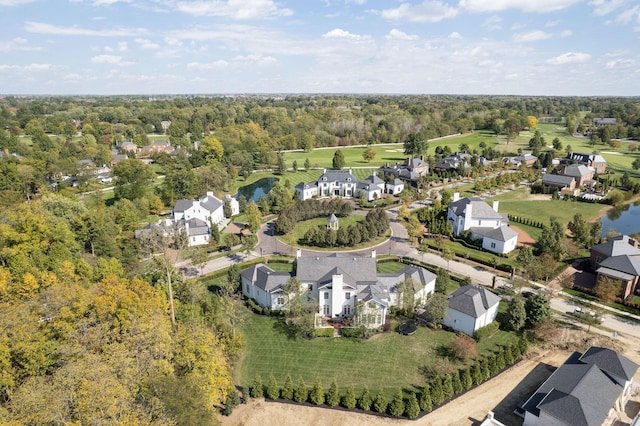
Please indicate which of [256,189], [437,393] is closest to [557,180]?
[256,189]

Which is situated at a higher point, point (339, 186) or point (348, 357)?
point (339, 186)

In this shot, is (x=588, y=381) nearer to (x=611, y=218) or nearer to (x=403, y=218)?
(x=403, y=218)

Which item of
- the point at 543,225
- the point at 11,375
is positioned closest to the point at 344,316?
the point at 11,375

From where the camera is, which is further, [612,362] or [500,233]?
[500,233]

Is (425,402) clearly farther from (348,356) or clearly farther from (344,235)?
(344,235)

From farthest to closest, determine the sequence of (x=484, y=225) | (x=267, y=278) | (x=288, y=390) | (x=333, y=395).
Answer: (x=484, y=225) < (x=267, y=278) < (x=288, y=390) < (x=333, y=395)
